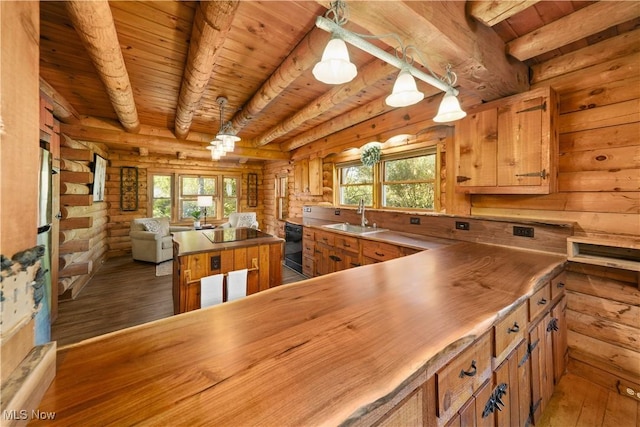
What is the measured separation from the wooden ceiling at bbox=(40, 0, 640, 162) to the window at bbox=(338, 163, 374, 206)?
110 centimetres

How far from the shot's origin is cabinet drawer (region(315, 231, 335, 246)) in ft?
10.4

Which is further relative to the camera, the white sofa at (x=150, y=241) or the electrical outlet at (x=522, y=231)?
the white sofa at (x=150, y=241)

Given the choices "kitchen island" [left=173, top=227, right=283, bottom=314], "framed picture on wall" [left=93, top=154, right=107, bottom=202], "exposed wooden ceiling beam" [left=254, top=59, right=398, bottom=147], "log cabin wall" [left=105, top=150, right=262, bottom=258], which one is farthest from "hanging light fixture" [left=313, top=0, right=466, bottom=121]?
"log cabin wall" [left=105, top=150, right=262, bottom=258]

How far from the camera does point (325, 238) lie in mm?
3303

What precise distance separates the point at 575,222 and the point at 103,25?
131 inches

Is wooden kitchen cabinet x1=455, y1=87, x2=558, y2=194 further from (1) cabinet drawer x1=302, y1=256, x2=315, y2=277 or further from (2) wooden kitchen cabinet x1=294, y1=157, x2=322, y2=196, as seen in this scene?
(2) wooden kitchen cabinet x1=294, y1=157, x2=322, y2=196

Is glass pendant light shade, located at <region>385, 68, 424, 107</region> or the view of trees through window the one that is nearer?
glass pendant light shade, located at <region>385, 68, 424, 107</region>

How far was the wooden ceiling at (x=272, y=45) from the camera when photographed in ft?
4.22

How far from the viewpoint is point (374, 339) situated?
0.71 metres

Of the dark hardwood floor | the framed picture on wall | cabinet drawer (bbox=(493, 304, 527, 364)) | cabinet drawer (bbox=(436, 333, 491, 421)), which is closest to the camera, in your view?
cabinet drawer (bbox=(436, 333, 491, 421))

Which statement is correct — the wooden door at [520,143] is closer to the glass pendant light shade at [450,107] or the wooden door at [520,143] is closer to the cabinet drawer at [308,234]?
the glass pendant light shade at [450,107]

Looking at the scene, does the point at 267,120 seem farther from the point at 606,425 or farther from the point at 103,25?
the point at 606,425

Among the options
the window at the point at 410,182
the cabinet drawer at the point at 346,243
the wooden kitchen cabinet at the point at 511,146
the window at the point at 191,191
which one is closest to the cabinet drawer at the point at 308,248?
the cabinet drawer at the point at 346,243

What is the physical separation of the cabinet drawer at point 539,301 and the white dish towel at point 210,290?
7.08 feet
